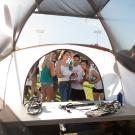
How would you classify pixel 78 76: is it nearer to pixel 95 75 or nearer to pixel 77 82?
pixel 77 82

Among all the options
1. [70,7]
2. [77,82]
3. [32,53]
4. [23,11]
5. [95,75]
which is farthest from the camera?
[95,75]

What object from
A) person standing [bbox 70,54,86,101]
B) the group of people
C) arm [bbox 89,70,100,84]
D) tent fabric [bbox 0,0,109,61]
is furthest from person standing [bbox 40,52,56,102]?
tent fabric [bbox 0,0,109,61]

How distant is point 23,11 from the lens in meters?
4.61

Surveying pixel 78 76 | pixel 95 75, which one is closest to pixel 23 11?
pixel 78 76

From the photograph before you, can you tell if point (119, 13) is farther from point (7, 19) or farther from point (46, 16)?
point (7, 19)

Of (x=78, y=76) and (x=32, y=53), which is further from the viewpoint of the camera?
(x=78, y=76)

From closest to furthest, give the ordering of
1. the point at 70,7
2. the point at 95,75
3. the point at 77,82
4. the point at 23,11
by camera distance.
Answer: the point at 23,11
the point at 70,7
the point at 77,82
the point at 95,75

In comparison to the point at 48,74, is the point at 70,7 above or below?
above

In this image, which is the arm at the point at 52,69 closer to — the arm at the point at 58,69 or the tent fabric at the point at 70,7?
the arm at the point at 58,69

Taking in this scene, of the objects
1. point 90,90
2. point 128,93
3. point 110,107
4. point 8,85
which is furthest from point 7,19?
point 90,90

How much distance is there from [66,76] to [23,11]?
52.7 inches

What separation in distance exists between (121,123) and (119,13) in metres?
1.47

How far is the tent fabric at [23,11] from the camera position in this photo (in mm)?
4199

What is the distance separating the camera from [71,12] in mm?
5156
